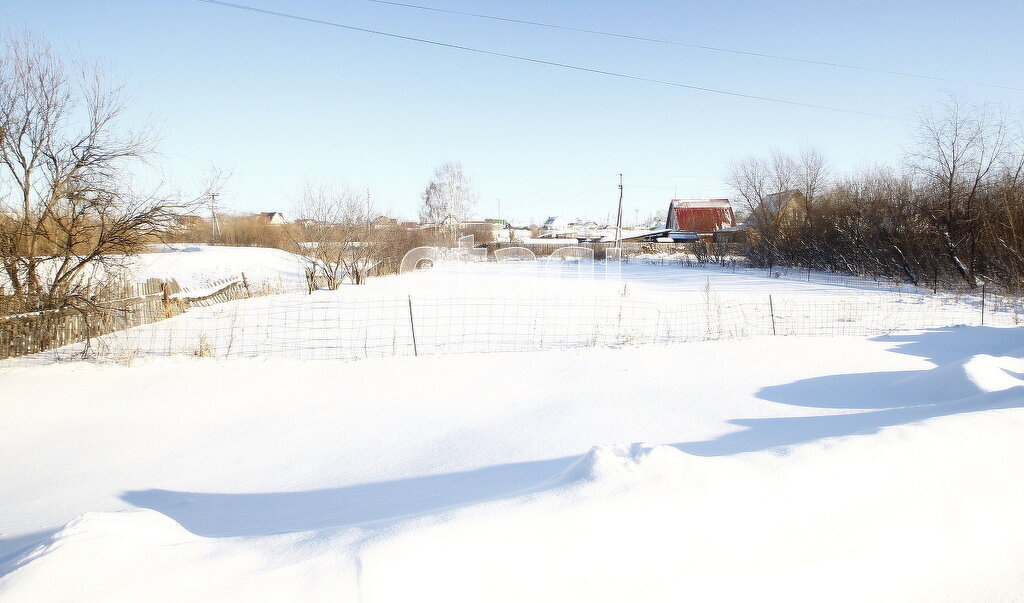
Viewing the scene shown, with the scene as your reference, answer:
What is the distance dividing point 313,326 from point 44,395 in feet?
15.1

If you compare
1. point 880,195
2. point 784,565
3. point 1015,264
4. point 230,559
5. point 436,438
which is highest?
point 880,195

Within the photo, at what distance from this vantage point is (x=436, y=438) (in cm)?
423

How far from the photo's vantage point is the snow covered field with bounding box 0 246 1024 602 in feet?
5.24

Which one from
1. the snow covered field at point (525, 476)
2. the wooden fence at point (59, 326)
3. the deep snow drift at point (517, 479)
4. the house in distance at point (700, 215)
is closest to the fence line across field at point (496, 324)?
the wooden fence at point (59, 326)

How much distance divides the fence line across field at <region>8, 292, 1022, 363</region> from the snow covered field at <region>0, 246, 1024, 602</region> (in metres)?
0.84

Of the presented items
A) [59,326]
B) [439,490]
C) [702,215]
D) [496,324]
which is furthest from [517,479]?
[702,215]

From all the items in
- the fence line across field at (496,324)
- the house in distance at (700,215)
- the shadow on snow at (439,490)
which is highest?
the house in distance at (700,215)

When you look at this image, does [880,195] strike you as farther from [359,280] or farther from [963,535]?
[963,535]

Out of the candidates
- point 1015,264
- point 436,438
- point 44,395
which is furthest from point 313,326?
point 1015,264

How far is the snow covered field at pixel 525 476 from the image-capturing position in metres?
1.60

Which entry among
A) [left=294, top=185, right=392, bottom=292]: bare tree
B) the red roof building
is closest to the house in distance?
the red roof building

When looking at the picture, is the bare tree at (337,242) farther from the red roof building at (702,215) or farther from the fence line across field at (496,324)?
the red roof building at (702,215)

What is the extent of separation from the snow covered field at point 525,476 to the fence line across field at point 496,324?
843mm

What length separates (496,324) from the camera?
979 centimetres
